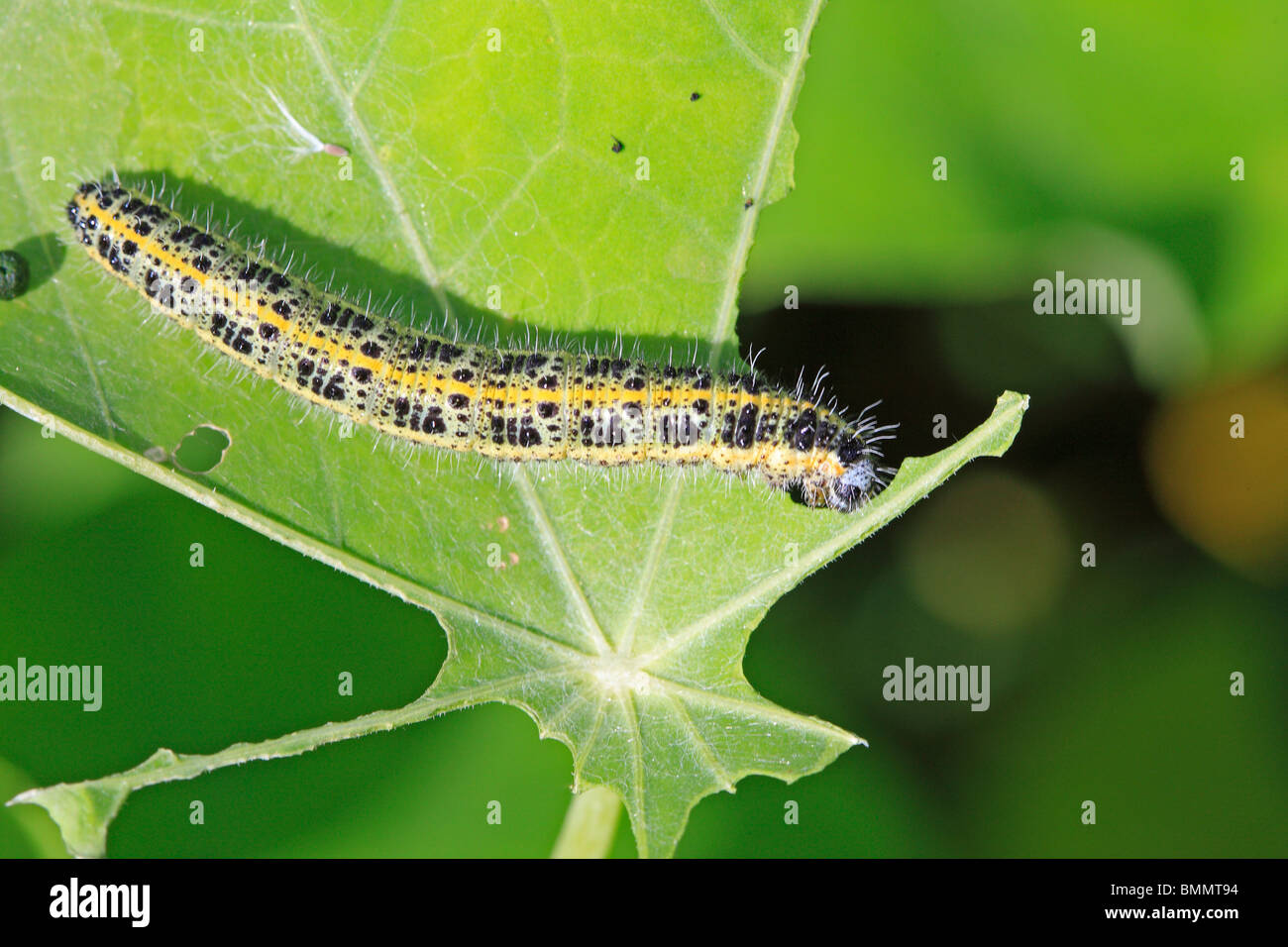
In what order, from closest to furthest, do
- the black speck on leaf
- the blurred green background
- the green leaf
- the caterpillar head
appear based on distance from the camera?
the green leaf, the black speck on leaf, the blurred green background, the caterpillar head

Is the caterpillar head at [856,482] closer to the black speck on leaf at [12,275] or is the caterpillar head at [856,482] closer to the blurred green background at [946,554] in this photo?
the blurred green background at [946,554]

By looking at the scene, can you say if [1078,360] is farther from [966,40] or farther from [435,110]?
[435,110]

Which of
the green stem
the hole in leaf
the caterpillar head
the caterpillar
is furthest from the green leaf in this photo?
the caterpillar head

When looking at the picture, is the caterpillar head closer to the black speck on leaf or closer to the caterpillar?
the caterpillar

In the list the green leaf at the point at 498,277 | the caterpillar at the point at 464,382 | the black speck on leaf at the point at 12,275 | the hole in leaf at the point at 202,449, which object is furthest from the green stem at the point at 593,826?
the black speck on leaf at the point at 12,275
